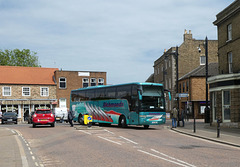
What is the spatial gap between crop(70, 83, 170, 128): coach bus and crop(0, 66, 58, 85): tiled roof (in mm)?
27432

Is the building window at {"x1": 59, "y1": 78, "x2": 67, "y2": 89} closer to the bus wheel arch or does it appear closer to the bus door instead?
the bus wheel arch

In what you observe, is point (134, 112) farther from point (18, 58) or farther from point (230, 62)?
point (18, 58)

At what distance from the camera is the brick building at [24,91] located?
52531 millimetres

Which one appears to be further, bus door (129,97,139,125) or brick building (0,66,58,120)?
brick building (0,66,58,120)

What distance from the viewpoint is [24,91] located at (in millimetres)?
53844

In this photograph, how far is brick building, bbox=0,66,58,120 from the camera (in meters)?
52.5

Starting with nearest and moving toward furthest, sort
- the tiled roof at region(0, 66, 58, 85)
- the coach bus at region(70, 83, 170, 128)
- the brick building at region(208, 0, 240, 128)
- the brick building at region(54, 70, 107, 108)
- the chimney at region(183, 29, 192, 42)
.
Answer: the coach bus at region(70, 83, 170, 128), the brick building at region(208, 0, 240, 128), the tiled roof at region(0, 66, 58, 85), the brick building at region(54, 70, 107, 108), the chimney at region(183, 29, 192, 42)

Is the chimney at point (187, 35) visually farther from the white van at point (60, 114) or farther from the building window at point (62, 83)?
the white van at point (60, 114)

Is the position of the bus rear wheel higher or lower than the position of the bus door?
lower

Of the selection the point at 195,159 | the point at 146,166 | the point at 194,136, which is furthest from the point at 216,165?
the point at 194,136

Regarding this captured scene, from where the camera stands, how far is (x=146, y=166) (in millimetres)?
9414

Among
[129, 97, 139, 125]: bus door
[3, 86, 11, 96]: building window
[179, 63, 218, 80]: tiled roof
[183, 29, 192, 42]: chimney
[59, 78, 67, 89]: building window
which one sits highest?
[183, 29, 192, 42]: chimney

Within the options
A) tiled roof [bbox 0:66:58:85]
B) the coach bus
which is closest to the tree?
tiled roof [bbox 0:66:58:85]

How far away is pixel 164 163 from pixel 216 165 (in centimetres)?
140
